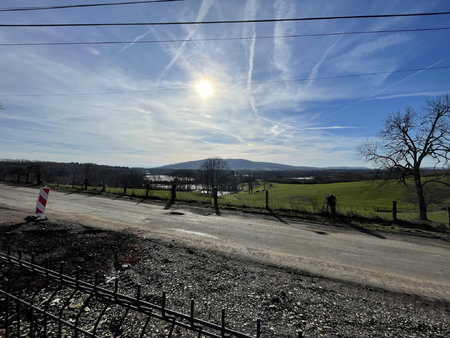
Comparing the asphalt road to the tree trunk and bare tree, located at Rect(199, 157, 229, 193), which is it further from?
bare tree, located at Rect(199, 157, 229, 193)

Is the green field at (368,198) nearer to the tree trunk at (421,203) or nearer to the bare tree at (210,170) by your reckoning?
the tree trunk at (421,203)

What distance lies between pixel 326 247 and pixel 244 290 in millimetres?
4681

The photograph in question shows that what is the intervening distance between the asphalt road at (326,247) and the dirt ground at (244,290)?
620mm

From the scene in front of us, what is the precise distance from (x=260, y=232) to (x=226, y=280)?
4.91 metres

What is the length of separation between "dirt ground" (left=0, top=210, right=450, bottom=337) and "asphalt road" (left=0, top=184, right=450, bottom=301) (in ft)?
2.03

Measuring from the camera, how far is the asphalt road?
5.22m

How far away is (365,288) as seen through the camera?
4531 millimetres

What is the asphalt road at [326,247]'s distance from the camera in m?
5.22

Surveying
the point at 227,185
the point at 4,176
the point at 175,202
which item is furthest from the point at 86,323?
the point at 227,185

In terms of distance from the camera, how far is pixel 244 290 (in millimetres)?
4090

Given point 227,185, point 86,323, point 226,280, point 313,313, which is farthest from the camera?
point 227,185

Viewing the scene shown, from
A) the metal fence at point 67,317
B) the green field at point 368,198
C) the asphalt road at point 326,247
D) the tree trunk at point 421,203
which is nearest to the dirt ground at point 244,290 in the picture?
the metal fence at point 67,317

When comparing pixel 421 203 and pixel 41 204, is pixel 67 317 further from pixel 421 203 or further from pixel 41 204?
pixel 421 203

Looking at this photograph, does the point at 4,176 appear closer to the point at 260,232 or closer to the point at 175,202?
the point at 175,202
